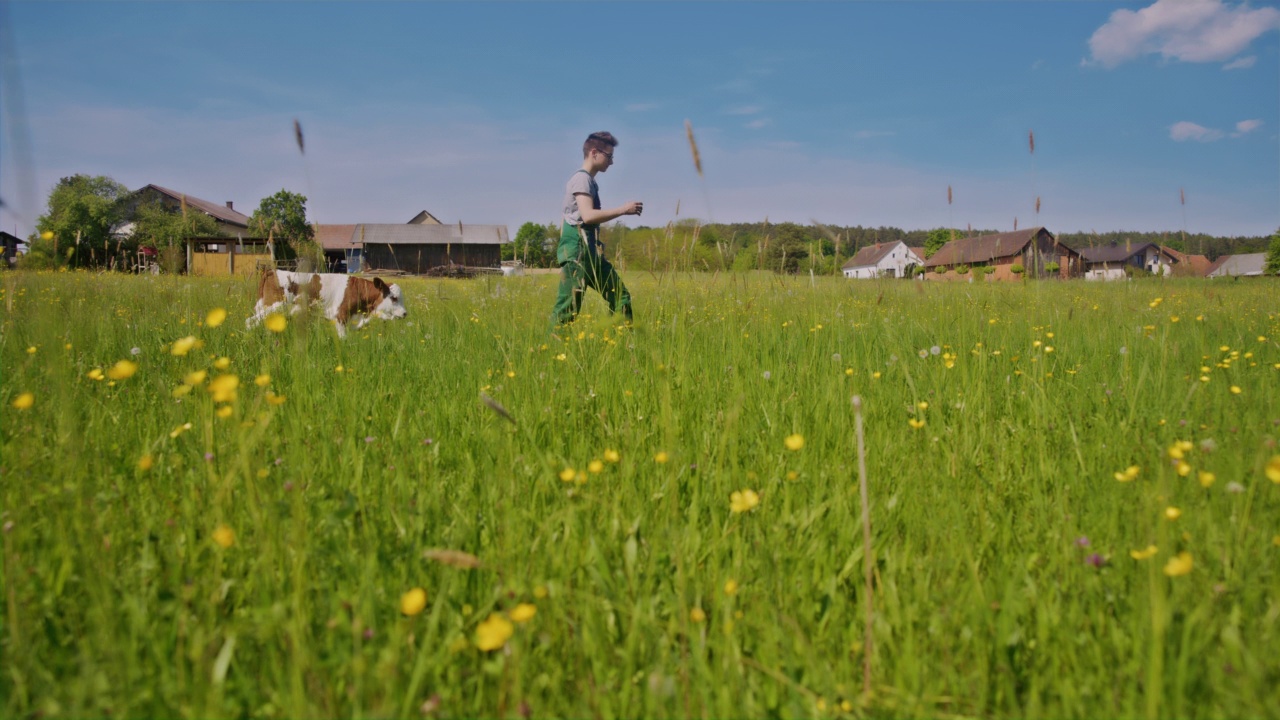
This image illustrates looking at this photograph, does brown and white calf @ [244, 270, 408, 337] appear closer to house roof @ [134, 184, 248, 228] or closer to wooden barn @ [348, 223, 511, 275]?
wooden barn @ [348, 223, 511, 275]

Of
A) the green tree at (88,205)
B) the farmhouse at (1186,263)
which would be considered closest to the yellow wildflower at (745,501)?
the farmhouse at (1186,263)

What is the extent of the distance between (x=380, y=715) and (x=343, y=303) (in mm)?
6908

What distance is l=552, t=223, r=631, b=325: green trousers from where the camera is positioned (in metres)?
5.08

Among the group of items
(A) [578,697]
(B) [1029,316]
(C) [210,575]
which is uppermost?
(B) [1029,316]

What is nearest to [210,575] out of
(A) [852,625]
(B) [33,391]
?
(A) [852,625]

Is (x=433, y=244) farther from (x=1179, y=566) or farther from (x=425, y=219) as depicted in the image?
(x=1179, y=566)

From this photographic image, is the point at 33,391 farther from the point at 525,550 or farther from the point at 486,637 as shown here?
the point at 486,637

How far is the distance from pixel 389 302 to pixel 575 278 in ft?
10.1

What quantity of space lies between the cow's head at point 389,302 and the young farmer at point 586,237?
2.22 metres

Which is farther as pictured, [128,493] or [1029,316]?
[1029,316]

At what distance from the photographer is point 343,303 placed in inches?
277

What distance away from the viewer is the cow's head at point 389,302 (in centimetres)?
678

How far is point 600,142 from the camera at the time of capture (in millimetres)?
5340

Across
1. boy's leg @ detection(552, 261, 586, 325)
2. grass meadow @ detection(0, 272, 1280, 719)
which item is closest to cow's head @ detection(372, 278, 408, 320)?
boy's leg @ detection(552, 261, 586, 325)
